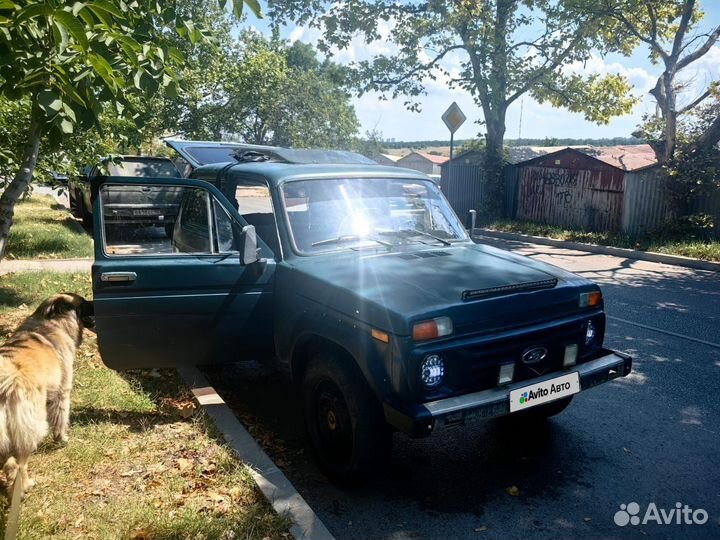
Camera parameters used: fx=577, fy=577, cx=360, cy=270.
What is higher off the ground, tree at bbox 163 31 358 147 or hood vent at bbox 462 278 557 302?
tree at bbox 163 31 358 147

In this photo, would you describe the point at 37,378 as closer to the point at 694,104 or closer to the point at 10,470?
the point at 10,470

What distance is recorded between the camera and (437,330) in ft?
10.1

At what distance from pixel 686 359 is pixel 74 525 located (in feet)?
18.5

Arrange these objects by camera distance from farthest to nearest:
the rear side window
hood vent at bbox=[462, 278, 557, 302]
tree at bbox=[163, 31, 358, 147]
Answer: tree at bbox=[163, 31, 358, 147] < the rear side window < hood vent at bbox=[462, 278, 557, 302]

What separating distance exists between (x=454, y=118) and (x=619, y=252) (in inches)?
245

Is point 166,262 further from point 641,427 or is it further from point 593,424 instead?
point 641,427

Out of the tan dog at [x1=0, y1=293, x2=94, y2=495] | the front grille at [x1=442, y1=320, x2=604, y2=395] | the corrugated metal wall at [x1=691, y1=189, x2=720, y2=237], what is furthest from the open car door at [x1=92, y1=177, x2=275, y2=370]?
the corrugated metal wall at [x1=691, y1=189, x2=720, y2=237]

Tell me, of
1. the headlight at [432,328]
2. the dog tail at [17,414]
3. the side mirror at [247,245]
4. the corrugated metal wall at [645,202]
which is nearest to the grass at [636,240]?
the corrugated metal wall at [645,202]

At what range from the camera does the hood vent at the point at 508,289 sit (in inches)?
129

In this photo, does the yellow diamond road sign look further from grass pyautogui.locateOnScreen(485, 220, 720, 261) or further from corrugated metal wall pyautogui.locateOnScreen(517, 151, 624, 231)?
grass pyautogui.locateOnScreen(485, 220, 720, 261)

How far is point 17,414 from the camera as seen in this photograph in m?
3.05

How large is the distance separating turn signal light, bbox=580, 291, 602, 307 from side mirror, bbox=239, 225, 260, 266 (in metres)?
2.17

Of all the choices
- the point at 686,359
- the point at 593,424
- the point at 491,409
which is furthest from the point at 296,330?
the point at 686,359

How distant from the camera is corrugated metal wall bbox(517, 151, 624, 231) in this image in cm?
1567
